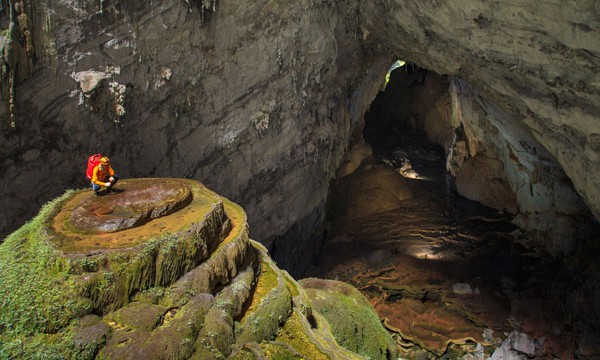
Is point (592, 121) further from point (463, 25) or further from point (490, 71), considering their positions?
point (463, 25)

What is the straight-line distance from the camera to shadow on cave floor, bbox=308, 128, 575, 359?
10367mm

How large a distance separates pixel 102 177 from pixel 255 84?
559 cm

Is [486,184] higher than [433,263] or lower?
higher

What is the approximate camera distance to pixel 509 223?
15773 millimetres

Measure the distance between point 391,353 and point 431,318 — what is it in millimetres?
2481

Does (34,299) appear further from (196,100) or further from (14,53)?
(196,100)

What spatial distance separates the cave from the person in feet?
6.06

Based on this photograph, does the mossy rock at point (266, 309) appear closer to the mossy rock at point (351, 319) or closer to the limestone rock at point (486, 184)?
the mossy rock at point (351, 319)

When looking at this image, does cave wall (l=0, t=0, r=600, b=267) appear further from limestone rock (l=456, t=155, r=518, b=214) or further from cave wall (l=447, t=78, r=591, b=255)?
limestone rock (l=456, t=155, r=518, b=214)

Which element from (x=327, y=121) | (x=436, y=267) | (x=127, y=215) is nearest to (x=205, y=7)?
(x=327, y=121)

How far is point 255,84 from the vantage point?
11367 mm

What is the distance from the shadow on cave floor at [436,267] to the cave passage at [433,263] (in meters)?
0.03

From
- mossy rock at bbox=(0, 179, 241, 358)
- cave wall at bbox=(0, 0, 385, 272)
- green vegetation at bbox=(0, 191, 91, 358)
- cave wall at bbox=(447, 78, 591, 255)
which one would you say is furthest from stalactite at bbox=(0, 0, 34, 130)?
cave wall at bbox=(447, 78, 591, 255)

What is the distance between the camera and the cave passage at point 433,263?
10425 millimetres
